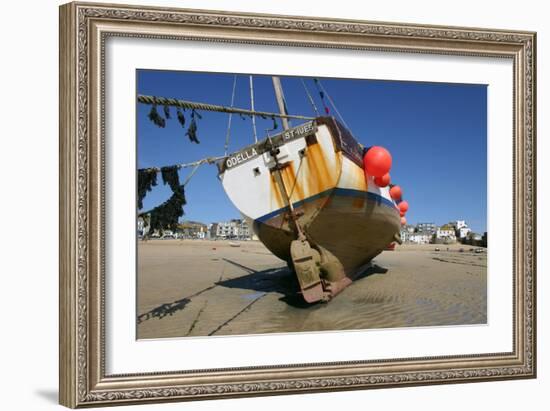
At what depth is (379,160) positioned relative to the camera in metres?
6.71

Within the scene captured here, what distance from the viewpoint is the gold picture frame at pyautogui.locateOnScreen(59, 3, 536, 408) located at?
540 cm

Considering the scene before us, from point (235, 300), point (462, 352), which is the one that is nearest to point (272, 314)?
point (235, 300)

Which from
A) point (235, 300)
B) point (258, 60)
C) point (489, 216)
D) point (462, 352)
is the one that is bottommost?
point (462, 352)

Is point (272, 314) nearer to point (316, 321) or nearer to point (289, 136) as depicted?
point (316, 321)

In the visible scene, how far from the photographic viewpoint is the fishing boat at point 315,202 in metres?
6.72

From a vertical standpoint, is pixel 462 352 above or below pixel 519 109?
below

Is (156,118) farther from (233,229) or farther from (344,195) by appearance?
(344,195)

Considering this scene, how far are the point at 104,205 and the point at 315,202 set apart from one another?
2520 mm

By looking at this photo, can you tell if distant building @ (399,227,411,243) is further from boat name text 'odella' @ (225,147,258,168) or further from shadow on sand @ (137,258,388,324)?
boat name text 'odella' @ (225,147,258,168)

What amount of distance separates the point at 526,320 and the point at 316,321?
6.47 ft

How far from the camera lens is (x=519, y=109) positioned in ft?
21.9

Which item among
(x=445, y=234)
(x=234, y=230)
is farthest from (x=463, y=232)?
(x=234, y=230)

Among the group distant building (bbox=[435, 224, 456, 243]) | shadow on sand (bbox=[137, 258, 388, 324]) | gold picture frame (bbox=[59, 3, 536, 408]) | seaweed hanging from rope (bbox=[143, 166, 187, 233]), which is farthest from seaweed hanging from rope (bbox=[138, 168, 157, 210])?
distant building (bbox=[435, 224, 456, 243])

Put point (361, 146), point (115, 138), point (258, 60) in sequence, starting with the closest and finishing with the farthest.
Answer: point (115, 138), point (258, 60), point (361, 146)
